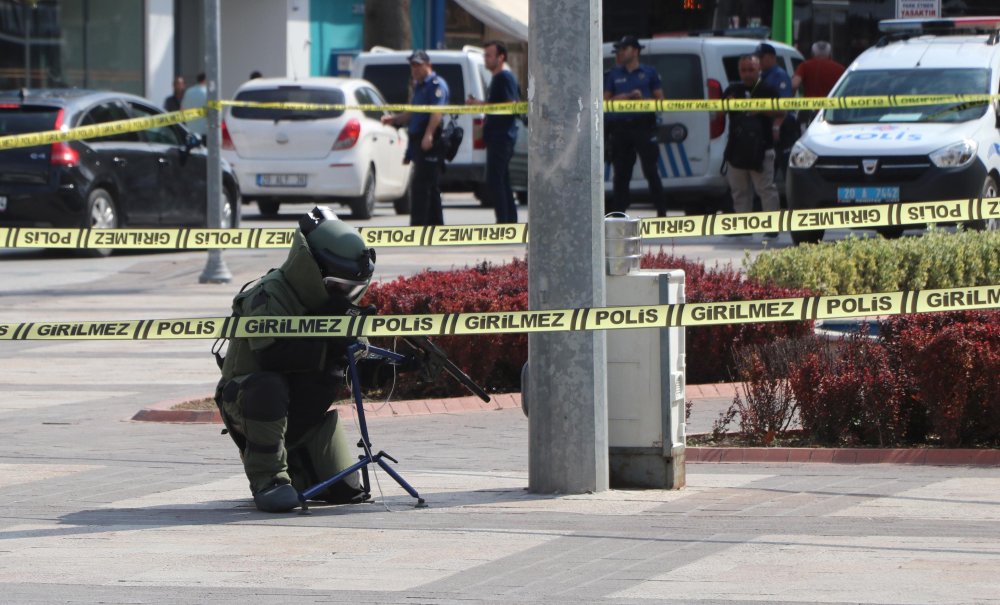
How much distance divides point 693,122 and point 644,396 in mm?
14304

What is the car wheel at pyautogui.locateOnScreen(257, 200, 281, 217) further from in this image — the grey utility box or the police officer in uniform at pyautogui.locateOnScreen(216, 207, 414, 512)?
the police officer in uniform at pyautogui.locateOnScreen(216, 207, 414, 512)

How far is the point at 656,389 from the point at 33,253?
527 inches

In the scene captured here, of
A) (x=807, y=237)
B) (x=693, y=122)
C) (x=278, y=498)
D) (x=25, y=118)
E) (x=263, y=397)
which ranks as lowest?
(x=278, y=498)

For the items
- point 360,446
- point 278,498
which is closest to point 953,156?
point 360,446

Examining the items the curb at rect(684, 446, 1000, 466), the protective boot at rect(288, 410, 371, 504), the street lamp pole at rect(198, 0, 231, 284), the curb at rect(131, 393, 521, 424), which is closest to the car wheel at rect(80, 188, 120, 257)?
the street lamp pole at rect(198, 0, 231, 284)

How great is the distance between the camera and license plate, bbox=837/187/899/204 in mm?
17766

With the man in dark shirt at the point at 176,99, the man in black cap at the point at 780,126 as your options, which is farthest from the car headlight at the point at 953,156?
the man in dark shirt at the point at 176,99

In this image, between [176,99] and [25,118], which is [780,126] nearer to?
[25,118]

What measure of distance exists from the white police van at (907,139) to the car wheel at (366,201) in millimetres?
6592

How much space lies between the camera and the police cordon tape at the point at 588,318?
7316 mm

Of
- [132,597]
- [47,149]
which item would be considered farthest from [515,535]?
[47,149]

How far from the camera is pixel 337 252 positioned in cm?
740

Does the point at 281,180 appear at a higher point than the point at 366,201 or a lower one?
higher

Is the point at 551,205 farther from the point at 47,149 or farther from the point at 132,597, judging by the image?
the point at 47,149
